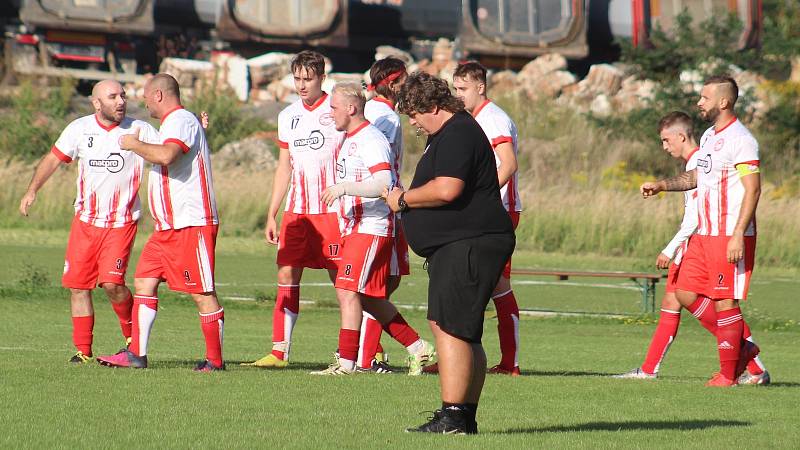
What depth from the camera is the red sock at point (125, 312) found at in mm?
11196

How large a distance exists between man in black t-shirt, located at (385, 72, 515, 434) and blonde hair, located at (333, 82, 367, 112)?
2.72m

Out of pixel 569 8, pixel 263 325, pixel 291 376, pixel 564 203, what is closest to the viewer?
pixel 291 376

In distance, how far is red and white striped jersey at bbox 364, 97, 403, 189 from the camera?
10.9m

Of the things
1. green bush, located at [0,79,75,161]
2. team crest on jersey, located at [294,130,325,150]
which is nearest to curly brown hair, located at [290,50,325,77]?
team crest on jersey, located at [294,130,325,150]

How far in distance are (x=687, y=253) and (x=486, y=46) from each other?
135ft

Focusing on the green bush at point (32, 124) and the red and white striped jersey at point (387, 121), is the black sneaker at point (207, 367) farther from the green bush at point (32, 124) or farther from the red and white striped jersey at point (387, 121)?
the green bush at point (32, 124)

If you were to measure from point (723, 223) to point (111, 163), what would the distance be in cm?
444

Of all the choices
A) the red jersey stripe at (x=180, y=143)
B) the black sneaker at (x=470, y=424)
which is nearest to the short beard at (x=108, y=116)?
the red jersey stripe at (x=180, y=143)

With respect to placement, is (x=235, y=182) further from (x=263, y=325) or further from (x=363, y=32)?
(x=363, y=32)

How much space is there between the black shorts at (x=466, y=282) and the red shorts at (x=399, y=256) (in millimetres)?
3021

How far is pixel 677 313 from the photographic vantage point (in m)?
10.8

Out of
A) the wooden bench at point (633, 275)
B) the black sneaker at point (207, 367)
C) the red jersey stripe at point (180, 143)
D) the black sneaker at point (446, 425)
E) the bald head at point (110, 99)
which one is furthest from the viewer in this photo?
the wooden bench at point (633, 275)

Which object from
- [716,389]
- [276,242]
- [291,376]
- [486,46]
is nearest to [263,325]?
[276,242]

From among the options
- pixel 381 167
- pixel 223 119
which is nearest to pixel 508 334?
pixel 381 167
